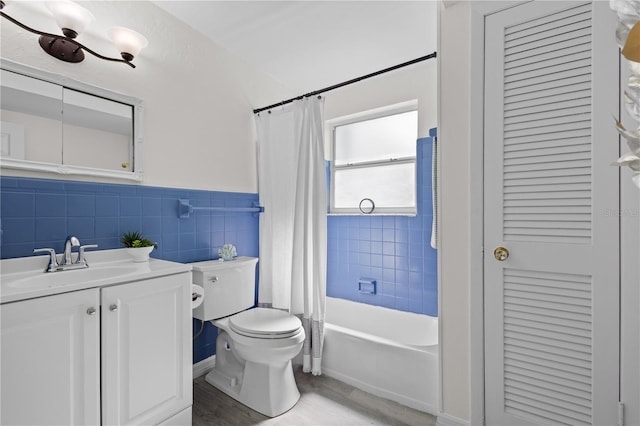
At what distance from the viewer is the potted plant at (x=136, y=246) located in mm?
1649

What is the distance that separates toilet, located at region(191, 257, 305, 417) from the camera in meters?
1.71

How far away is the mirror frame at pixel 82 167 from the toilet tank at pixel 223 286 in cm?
70

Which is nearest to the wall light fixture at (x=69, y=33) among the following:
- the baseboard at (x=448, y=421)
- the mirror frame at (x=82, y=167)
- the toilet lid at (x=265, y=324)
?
the mirror frame at (x=82, y=167)

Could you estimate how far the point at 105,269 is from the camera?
4.95ft

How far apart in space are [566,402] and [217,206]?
222 cm

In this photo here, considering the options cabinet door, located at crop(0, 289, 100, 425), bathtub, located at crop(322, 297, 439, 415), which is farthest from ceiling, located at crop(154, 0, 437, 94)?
bathtub, located at crop(322, 297, 439, 415)

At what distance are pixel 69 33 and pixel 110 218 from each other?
0.94 metres

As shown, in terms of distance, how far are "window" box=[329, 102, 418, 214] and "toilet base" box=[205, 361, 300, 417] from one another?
1.57 metres

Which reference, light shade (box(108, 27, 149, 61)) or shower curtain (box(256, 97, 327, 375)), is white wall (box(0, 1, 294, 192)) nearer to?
light shade (box(108, 27, 149, 61))

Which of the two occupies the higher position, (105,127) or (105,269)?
(105,127)

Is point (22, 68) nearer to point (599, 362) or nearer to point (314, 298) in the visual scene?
point (314, 298)

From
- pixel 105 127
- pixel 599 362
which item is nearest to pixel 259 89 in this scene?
pixel 105 127

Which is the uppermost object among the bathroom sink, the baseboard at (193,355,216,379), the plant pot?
the plant pot

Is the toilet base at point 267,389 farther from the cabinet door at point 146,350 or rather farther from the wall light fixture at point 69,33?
the wall light fixture at point 69,33
